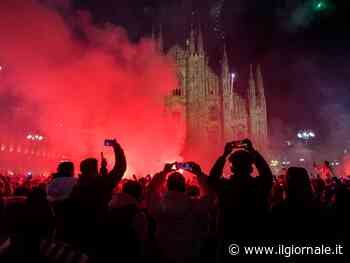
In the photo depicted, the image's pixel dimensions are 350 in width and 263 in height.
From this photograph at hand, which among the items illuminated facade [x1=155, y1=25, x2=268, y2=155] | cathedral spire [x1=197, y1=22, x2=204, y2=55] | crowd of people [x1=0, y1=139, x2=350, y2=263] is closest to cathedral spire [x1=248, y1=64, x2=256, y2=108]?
illuminated facade [x1=155, y1=25, x2=268, y2=155]

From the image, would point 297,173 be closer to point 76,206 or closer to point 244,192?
A: point 244,192

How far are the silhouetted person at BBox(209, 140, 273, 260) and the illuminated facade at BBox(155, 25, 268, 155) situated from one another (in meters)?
34.7

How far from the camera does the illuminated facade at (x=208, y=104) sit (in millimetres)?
38125

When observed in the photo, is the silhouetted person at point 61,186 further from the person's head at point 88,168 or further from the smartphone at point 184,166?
the smartphone at point 184,166

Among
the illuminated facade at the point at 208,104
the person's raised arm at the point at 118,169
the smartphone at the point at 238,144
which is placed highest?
the illuminated facade at the point at 208,104

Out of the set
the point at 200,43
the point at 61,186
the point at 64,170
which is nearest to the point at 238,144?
the point at 61,186

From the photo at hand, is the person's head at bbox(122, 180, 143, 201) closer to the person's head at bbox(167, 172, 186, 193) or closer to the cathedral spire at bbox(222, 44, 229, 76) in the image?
the person's head at bbox(167, 172, 186, 193)

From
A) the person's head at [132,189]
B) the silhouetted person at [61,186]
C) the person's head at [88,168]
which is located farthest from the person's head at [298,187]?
the silhouetted person at [61,186]

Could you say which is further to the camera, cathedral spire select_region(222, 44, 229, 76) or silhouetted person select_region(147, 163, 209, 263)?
cathedral spire select_region(222, 44, 229, 76)

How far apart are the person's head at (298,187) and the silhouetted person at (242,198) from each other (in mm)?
176

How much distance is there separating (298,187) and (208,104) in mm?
37617

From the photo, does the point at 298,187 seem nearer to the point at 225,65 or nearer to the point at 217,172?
the point at 217,172

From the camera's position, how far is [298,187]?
8.73 ft

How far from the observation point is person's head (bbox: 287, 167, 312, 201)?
2621mm
